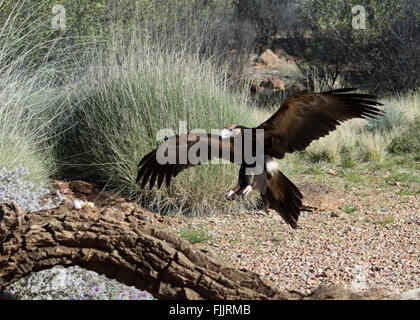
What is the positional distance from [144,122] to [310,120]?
2.53m

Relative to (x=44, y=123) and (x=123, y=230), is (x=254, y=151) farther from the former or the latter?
(x=44, y=123)

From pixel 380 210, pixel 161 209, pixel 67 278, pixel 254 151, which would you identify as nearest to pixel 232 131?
pixel 254 151

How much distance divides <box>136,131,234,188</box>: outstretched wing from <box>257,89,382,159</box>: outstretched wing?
296mm

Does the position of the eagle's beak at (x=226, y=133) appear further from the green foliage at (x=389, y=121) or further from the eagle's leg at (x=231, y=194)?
the green foliage at (x=389, y=121)

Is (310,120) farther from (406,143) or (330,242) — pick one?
(406,143)

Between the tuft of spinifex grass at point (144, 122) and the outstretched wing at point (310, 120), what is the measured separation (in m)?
1.96

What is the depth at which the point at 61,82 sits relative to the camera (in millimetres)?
7645

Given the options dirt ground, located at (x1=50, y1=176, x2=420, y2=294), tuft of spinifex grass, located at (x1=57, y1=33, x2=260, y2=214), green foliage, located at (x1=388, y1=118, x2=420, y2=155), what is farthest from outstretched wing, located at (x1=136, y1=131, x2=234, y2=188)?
green foliage, located at (x1=388, y1=118, x2=420, y2=155)

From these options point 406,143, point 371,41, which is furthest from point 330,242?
point 371,41

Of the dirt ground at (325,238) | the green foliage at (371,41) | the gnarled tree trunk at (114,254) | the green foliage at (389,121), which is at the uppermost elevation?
the green foliage at (371,41)

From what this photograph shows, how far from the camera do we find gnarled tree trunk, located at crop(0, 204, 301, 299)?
2.60m

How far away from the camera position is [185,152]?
12.7 feet

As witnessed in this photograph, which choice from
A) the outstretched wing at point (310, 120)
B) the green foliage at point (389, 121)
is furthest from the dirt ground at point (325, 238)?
the green foliage at point (389, 121)

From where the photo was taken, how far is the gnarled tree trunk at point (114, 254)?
2.60m
